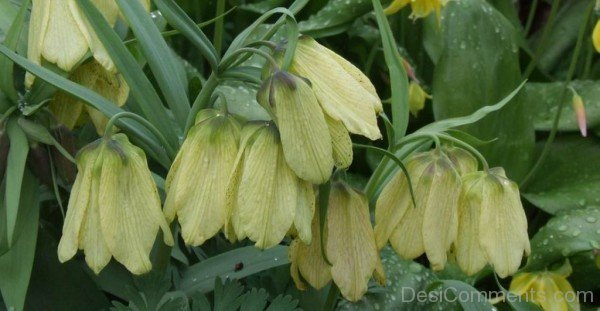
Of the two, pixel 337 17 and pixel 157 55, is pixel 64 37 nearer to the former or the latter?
pixel 157 55

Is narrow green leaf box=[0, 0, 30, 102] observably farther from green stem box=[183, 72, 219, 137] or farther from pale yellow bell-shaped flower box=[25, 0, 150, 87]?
green stem box=[183, 72, 219, 137]

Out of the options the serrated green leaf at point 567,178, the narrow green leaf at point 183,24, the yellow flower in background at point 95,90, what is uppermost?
the narrow green leaf at point 183,24

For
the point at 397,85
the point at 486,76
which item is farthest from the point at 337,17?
the point at 397,85

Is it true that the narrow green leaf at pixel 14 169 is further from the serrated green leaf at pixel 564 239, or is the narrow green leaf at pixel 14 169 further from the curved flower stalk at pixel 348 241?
the serrated green leaf at pixel 564 239

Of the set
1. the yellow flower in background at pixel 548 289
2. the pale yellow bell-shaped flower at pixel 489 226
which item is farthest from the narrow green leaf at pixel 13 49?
the yellow flower in background at pixel 548 289

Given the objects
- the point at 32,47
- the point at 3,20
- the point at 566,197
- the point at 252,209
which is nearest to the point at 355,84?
the point at 252,209

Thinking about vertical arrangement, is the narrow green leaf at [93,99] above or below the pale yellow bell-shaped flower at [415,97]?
above
